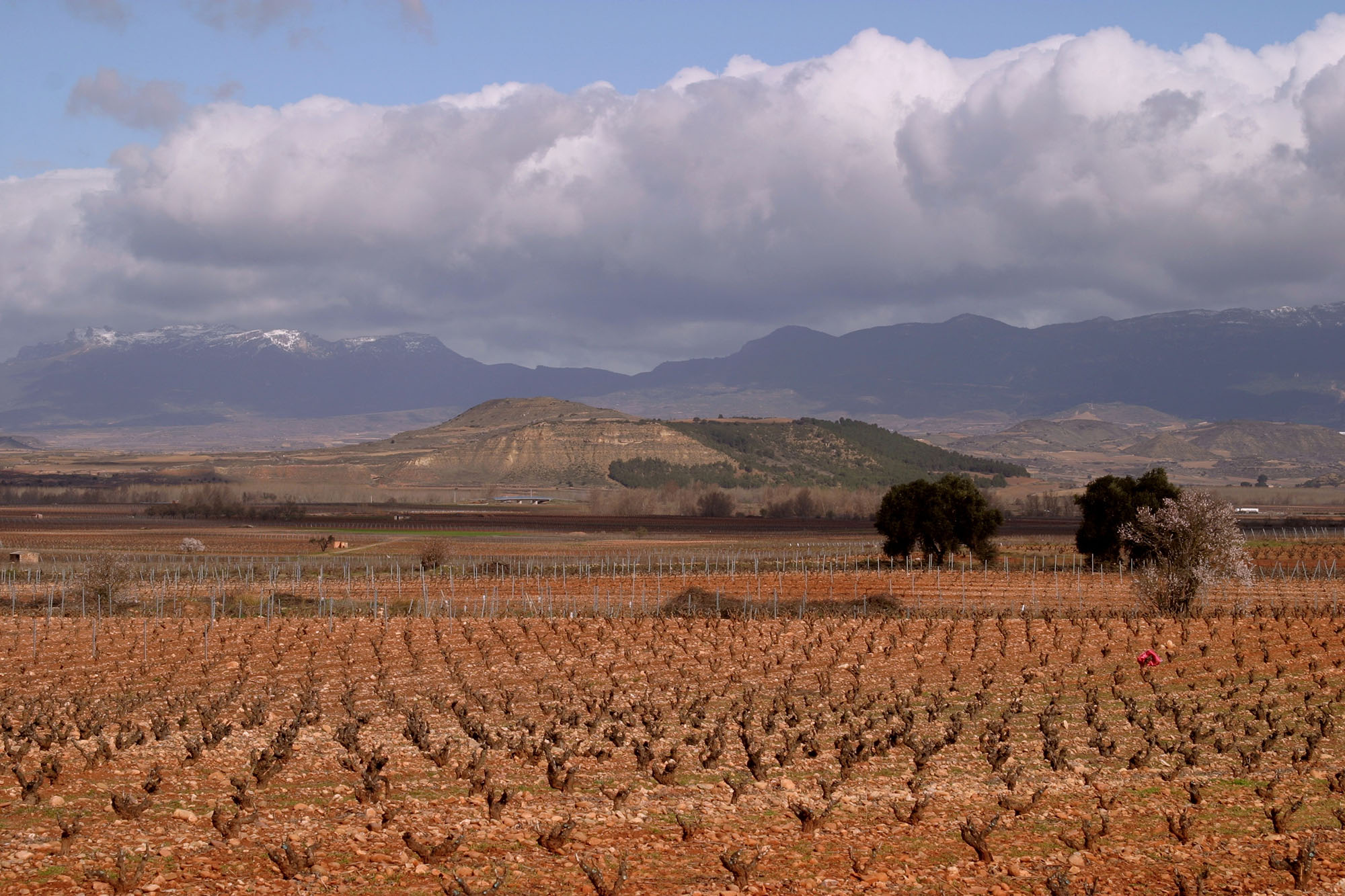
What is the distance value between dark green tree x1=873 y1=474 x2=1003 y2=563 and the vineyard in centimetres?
3049

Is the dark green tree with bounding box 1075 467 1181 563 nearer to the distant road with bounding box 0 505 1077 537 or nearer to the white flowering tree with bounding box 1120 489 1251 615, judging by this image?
the white flowering tree with bounding box 1120 489 1251 615

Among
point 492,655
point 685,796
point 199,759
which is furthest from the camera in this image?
point 492,655

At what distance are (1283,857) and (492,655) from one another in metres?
21.2

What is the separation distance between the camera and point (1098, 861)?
14078 mm

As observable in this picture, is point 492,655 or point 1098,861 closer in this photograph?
point 1098,861

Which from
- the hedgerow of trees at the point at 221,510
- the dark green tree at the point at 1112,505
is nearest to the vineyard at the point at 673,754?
the dark green tree at the point at 1112,505

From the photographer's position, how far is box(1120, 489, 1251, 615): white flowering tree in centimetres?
4362

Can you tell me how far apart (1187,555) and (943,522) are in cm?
2863

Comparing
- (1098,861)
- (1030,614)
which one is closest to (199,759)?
(1098,861)

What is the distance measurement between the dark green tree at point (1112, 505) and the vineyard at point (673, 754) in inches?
1084

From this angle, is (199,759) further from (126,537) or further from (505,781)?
(126,537)

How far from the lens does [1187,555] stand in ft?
143

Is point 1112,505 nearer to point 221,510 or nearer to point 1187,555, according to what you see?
point 1187,555

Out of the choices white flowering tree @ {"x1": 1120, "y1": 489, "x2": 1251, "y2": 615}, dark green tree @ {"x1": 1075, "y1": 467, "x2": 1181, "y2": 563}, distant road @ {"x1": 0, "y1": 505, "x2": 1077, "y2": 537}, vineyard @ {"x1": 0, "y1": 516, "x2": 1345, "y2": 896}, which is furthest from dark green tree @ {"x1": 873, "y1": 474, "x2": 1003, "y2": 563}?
distant road @ {"x1": 0, "y1": 505, "x2": 1077, "y2": 537}
